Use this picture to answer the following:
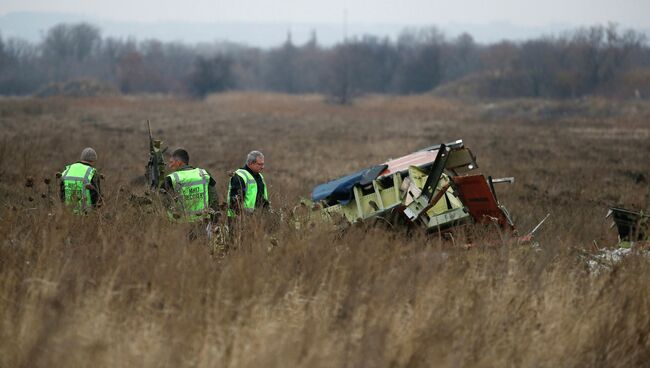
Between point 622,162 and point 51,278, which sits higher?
point 51,278

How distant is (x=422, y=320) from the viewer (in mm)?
5598

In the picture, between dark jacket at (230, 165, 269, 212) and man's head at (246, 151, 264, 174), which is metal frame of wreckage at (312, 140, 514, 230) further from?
man's head at (246, 151, 264, 174)

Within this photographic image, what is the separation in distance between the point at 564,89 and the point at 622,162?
157 ft

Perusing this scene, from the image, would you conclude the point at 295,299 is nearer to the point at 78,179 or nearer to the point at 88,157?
the point at 78,179

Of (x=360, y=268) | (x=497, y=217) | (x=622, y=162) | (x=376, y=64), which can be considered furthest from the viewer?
(x=376, y=64)

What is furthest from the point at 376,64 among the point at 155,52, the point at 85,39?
the point at 85,39

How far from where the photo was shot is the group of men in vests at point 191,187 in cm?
859

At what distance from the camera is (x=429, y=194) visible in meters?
9.20

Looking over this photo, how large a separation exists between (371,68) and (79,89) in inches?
1253

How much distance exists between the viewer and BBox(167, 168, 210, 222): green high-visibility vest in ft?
28.1

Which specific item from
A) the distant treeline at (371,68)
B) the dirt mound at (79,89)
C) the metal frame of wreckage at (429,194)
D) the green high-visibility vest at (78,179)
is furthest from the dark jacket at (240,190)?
the dirt mound at (79,89)

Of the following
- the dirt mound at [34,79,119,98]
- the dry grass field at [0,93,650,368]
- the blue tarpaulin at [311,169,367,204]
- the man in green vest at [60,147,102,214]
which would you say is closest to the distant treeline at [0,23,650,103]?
the dirt mound at [34,79,119,98]

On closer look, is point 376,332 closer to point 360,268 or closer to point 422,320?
point 422,320

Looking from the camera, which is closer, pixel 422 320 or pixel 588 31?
pixel 422 320
